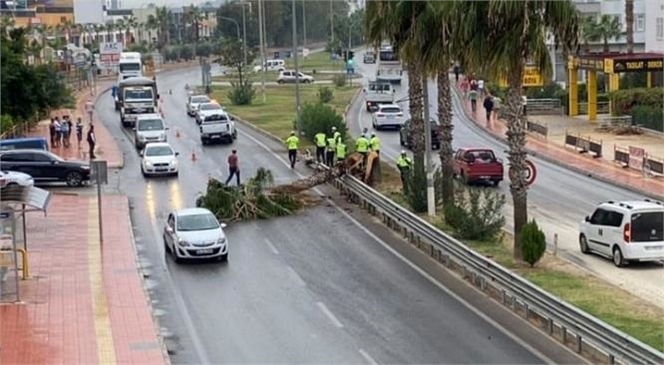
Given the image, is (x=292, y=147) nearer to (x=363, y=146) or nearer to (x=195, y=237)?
(x=363, y=146)

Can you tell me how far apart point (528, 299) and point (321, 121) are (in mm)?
32036

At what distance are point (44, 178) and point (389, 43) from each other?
15654mm

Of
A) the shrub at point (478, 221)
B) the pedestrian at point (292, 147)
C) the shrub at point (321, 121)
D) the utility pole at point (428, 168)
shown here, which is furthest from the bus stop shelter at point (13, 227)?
the shrub at point (321, 121)

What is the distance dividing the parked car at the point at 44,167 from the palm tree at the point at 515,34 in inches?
809

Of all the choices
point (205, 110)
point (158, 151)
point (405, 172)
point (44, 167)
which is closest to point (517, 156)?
point (405, 172)

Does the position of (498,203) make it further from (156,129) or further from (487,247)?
(156,129)

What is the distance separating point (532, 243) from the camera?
28750mm

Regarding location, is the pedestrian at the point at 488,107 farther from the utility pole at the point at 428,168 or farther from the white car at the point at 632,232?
the white car at the point at 632,232

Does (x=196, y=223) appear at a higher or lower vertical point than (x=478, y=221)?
higher

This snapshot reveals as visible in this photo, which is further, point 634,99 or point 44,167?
point 634,99

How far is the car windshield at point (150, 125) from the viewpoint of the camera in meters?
59.2

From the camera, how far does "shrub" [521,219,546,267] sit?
2872 cm

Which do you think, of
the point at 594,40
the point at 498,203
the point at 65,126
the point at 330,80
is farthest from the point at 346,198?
the point at 330,80

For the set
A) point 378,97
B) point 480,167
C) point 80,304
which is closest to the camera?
point 80,304
